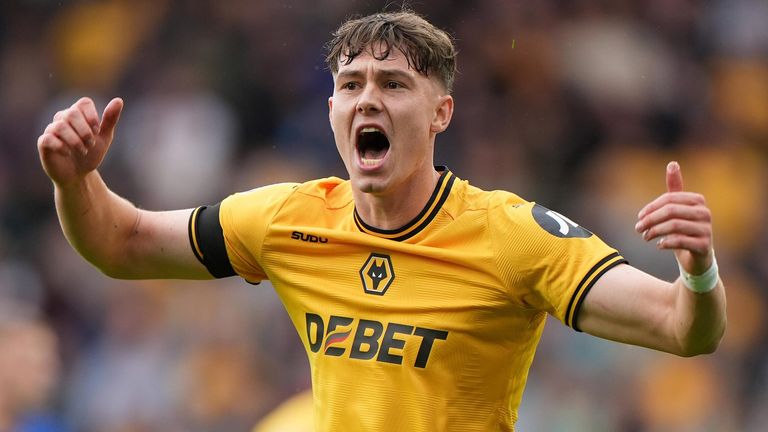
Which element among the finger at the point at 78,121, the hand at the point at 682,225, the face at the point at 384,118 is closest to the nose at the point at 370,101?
the face at the point at 384,118

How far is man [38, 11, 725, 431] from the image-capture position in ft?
14.6

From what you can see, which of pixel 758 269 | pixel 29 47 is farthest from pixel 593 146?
pixel 29 47

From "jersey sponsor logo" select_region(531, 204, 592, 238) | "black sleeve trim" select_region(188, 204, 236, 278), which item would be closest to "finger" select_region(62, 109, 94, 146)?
"black sleeve trim" select_region(188, 204, 236, 278)

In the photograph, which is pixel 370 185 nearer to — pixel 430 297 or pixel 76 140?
pixel 430 297

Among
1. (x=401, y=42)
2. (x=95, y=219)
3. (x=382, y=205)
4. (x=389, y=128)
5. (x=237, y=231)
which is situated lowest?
(x=95, y=219)

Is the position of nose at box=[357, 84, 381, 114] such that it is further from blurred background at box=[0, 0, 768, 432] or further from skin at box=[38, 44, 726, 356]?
blurred background at box=[0, 0, 768, 432]

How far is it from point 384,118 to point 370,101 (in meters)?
0.08

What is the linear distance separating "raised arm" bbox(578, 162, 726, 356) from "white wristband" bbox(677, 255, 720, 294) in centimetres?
1

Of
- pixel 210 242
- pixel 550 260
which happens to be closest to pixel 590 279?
pixel 550 260

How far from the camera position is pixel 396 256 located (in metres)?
4.73

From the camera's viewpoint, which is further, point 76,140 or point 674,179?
point 76,140

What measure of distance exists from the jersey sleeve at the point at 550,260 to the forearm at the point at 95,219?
1.44 meters

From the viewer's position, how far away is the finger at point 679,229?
156 inches

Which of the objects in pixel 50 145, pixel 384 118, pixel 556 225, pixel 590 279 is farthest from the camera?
pixel 384 118
